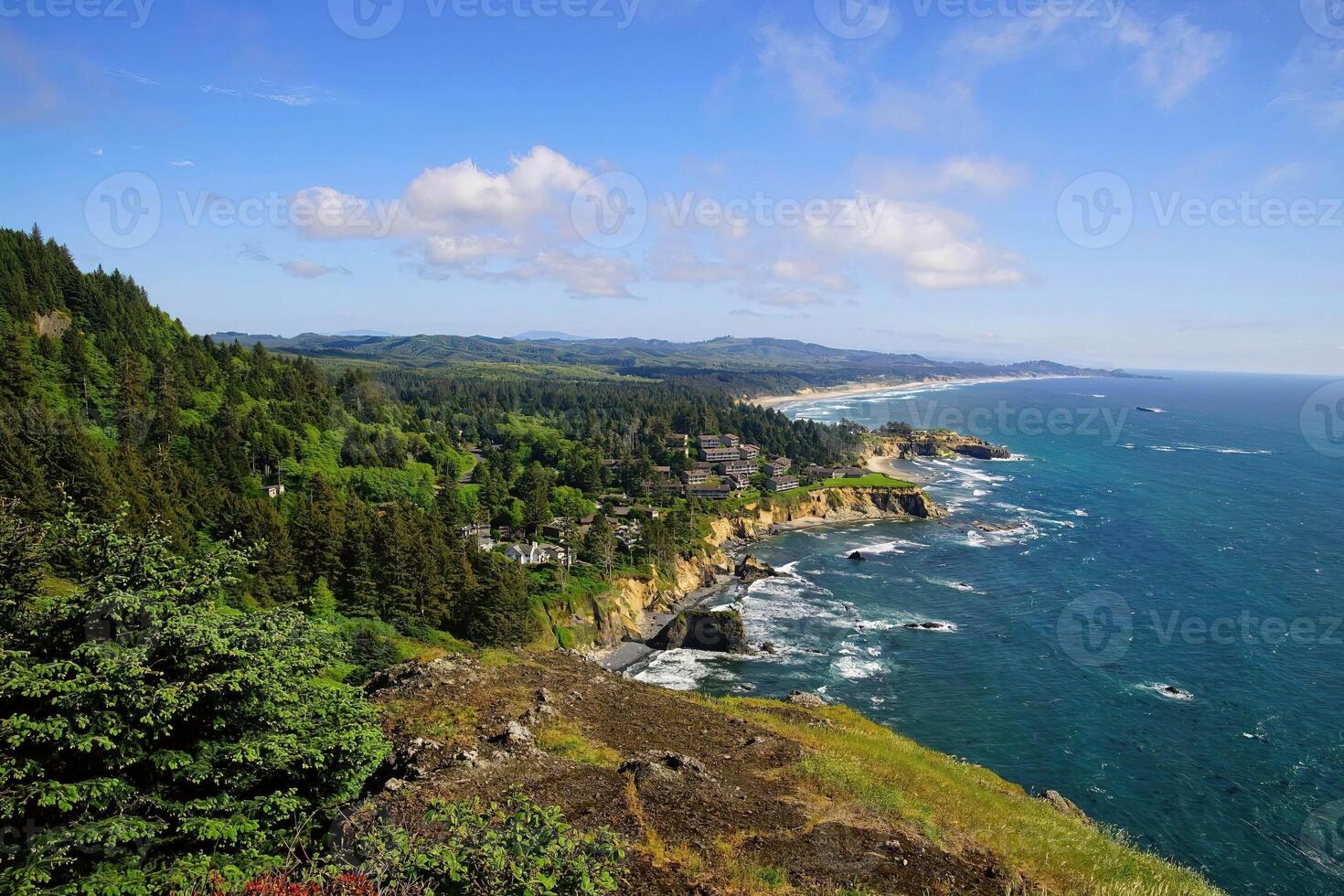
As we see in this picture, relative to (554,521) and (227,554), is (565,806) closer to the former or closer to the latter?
→ (227,554)

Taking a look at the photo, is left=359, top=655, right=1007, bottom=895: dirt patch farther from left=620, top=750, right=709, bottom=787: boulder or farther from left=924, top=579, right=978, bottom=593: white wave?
left=924, top=579, right=978, bottom=593: white wave

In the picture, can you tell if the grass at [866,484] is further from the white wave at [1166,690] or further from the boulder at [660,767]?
the boulder at [660,767]

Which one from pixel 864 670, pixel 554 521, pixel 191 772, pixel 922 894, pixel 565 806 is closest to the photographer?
pixel 191 772

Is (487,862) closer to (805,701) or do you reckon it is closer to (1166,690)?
(805,701)

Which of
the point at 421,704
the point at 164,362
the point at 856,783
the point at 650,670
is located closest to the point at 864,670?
the point at 650,670

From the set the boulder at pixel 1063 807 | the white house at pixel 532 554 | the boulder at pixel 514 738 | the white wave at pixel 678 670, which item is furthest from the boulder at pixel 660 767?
the white house at pixel 532 554

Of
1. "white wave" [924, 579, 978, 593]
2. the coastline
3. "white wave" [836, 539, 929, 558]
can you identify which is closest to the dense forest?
the coastline

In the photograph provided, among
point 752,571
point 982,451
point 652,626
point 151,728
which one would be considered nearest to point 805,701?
point 652,626
